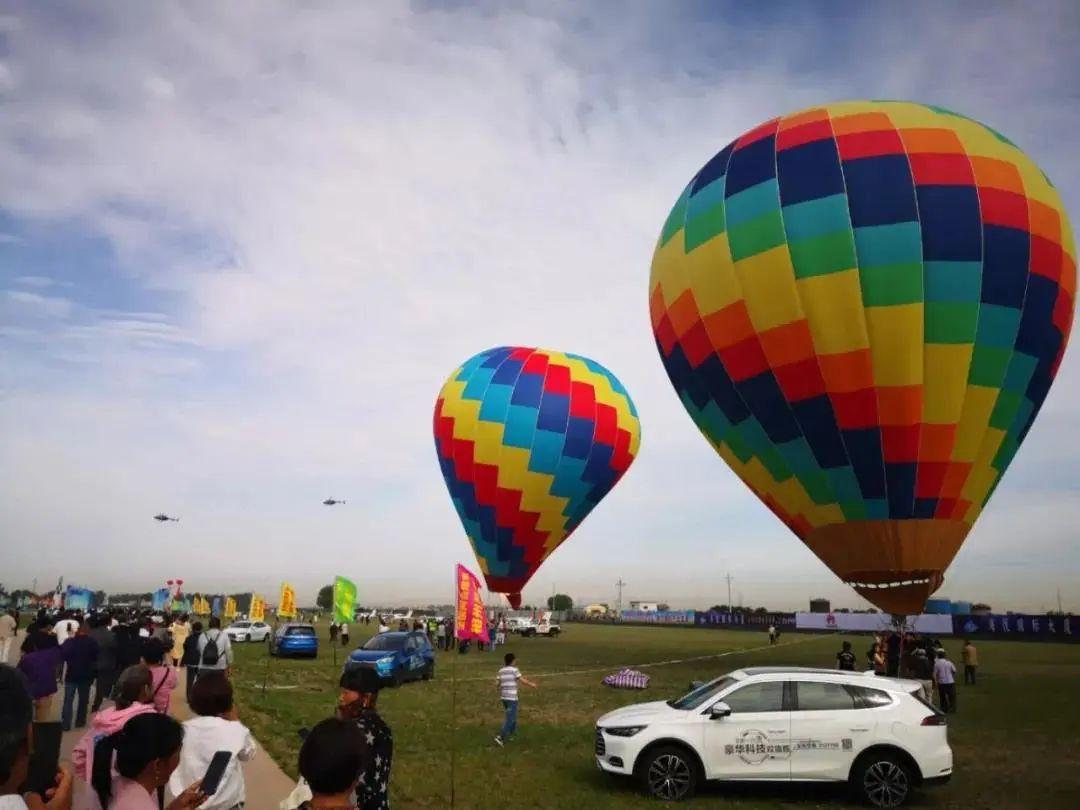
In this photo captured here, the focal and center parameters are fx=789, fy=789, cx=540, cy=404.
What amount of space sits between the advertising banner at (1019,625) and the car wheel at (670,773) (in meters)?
49.9

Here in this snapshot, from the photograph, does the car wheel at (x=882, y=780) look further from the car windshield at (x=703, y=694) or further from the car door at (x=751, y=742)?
A: the car windshield at (x=703, y=694)

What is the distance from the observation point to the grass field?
9523 millimetres

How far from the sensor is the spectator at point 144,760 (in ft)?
10.8

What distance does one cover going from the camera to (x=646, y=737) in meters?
9.45

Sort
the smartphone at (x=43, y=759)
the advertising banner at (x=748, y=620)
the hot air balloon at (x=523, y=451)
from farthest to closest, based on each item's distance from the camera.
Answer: the advertising banner at (x=748, y=620) → the hot air balloon at (x=523, y=451) → the smartphone at (x=43, y=759)

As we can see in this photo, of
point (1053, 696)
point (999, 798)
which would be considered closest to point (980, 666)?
point (1053, 696)

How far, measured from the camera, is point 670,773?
9.38 m

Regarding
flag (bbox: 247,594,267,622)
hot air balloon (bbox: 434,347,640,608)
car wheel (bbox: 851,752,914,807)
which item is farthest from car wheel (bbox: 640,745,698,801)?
flag (bbox: 247,594,267,622)

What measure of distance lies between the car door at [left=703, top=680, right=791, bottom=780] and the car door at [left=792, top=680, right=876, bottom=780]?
5.8 inches

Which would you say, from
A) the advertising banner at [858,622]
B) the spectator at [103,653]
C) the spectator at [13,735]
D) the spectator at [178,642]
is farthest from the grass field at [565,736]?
the advertising banner at [858,622]

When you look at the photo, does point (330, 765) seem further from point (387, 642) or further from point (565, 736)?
point (387, 642)

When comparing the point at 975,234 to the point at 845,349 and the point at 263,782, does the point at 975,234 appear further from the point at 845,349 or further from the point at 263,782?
the point at 263,782

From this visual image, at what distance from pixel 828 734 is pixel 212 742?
744 cm

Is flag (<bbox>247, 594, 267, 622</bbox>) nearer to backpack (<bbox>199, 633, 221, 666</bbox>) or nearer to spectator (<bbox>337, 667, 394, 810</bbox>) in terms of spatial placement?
backpack (<bbox>199, 633, 221, 666</bbox>)
